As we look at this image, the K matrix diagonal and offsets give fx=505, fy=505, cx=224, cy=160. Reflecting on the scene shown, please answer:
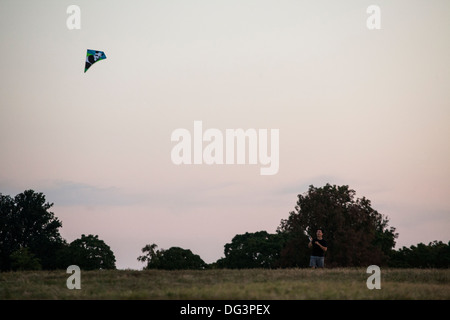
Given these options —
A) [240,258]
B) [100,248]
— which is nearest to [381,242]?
[240,258]

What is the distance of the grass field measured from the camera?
17641mm

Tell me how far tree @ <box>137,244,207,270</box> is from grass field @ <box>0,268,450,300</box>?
2571 inches

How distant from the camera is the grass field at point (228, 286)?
57.9ft

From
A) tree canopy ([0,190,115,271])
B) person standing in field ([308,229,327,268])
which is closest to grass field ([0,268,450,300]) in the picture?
person standing in field ([308,229,327,268])

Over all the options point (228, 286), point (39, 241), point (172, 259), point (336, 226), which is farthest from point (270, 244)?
point (228, 286)

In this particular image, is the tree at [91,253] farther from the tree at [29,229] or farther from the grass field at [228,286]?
the grass field at [228,286]

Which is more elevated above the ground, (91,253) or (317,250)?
(317,250)

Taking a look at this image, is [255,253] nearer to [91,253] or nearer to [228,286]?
[91,253]

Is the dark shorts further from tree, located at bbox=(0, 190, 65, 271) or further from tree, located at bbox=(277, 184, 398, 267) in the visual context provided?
tree, located at bbox=(0, 190, 65, 271)

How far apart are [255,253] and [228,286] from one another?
73.5 metres

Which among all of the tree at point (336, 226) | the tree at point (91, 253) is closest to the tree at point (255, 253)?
the tree at point (91, 253)

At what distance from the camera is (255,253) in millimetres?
91875

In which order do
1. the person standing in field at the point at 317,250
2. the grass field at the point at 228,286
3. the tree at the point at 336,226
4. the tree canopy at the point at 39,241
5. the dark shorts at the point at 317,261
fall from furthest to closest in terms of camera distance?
the tree canopy at the point at 39,241
the tree at the point at 336,226
the dark shorts at the point at 317,261
the person standing in field at the point at 317,250
the grass field at the point at 228,286
